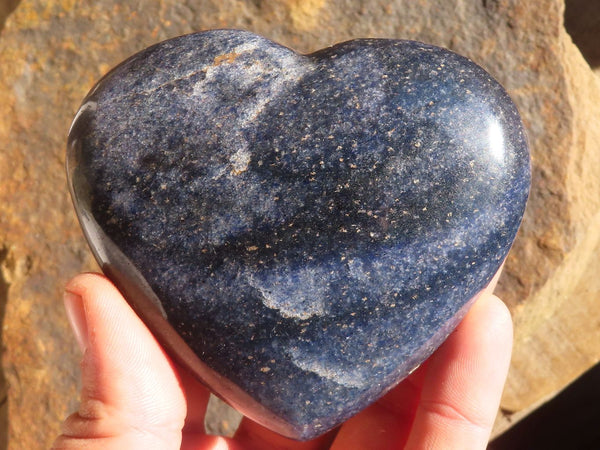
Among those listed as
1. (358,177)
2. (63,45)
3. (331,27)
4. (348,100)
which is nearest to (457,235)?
(358,177)

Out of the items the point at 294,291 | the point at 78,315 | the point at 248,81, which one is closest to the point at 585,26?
the point at 248,81

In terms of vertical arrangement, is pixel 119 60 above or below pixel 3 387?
above

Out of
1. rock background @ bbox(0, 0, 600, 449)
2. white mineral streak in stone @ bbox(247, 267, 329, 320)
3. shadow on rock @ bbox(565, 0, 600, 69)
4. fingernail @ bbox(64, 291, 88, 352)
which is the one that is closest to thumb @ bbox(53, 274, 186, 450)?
fingernail @ bbox(64, 291, 88, 352)

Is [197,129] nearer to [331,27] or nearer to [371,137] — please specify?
[371,137]

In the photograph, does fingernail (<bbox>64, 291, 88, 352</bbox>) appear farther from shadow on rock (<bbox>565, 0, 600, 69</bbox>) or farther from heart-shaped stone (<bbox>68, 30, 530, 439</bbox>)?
shadow on rock (<bbox>565, 0, 600, 69</bbox>)

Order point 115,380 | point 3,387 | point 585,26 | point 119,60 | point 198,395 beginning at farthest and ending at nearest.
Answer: point 585,26, point 3,387, point 119,60, point 198,395, point 115,380

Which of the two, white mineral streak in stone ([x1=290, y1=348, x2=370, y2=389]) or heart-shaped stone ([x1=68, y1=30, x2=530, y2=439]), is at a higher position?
heart-shaped stone ([x1=68, y1=30, x2=530, y2=439])

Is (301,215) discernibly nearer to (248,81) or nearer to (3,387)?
(248,81)
